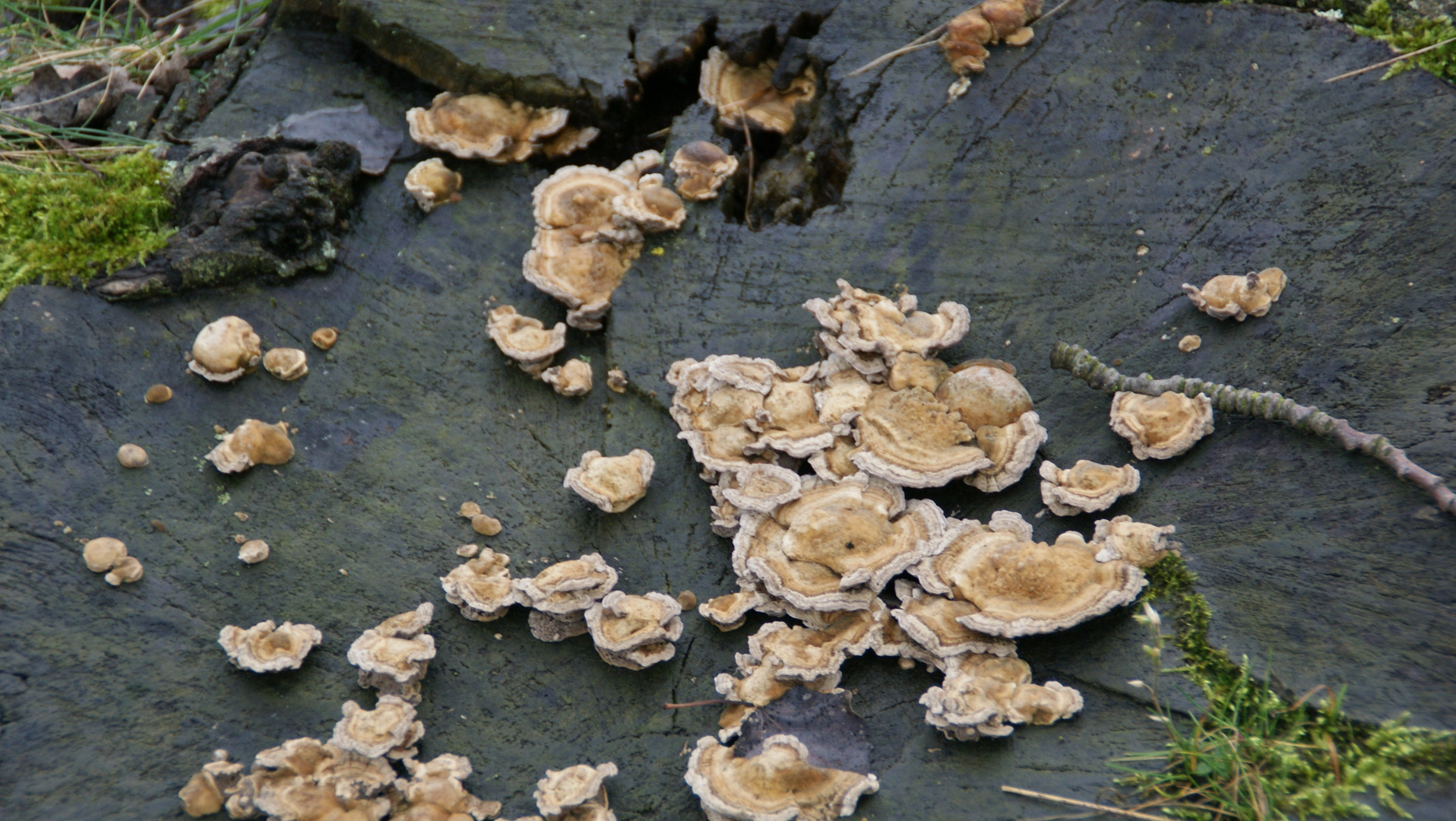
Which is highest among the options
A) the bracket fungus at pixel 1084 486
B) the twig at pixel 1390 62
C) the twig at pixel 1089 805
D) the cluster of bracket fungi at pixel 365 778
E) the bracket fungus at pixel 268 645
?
the twig at pixel 1390 62

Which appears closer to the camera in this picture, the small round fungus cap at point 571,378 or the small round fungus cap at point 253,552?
the small round fungus cap at point 253,552

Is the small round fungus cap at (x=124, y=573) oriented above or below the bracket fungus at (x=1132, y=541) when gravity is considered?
below

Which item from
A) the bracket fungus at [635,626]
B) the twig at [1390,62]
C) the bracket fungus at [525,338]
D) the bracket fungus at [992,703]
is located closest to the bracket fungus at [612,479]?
the bracket fungus at [635,626]

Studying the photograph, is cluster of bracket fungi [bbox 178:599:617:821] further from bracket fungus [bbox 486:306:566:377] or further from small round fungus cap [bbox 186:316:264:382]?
bracket fungus [bbox 486:306:566:377]

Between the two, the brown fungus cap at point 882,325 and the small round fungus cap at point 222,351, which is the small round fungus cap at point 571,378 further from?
the small round fungus cap at point 222,351

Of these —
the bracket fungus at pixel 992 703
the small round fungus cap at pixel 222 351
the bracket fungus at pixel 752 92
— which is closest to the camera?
the bracket fungus at pixel 992 703

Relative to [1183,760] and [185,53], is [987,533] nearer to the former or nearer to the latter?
[1183,760]
